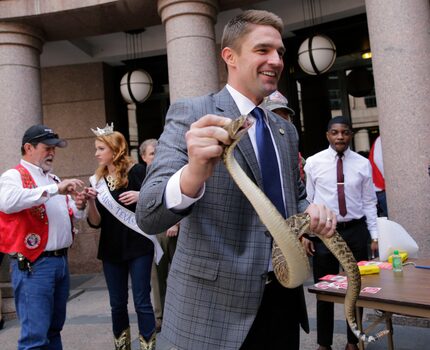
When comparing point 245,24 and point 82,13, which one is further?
point 82,13

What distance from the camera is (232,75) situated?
192cm

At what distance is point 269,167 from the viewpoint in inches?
73.8

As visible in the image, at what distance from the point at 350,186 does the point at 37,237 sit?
9.99 ft

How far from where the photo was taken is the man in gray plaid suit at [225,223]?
1.58m

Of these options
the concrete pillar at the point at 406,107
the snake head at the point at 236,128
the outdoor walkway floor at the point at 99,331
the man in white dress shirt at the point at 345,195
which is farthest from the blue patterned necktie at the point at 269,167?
the concrete pillar at the point at 406,107

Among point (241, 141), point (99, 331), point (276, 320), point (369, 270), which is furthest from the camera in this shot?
point (99, 331)

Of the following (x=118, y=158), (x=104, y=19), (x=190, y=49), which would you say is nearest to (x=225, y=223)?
(x=118, y=158)

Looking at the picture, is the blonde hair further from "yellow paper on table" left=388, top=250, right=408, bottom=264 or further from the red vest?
"yellow paper on table" left=388, top=250, right=408, bottom=264

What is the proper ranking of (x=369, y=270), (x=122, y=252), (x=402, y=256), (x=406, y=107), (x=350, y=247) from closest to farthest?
1. (x=369, y=270)
2. (x=402, y=256)
3. (x=122, y=252)
4. (x=350, y=247)
5. (x=406, y=107)

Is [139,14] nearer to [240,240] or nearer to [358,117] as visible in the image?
[358,117]

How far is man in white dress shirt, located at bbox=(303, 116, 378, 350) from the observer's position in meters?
4.68

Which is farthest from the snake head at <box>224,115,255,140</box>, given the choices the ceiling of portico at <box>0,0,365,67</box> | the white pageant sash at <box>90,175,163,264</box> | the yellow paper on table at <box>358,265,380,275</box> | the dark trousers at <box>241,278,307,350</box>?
the ceiling of portico at <box>0,0,365,67</box>

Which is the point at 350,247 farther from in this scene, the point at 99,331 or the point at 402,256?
the point at 99,331

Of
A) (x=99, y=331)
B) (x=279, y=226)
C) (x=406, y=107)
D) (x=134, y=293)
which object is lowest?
(x=99, y=331)
